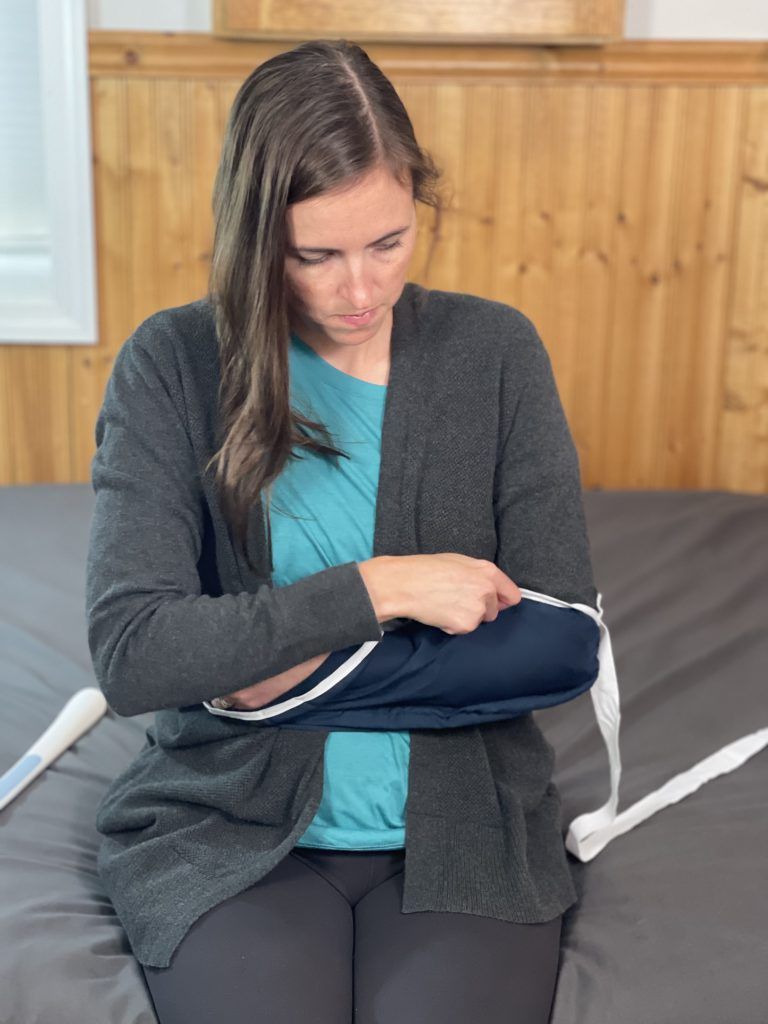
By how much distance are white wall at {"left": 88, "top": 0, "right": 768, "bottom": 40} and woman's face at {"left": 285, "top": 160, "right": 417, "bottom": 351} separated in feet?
4.68

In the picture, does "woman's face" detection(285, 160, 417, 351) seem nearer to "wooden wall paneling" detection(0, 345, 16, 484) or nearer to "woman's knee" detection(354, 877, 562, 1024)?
"woman's knee" detection(354, 877, 562, 1024)

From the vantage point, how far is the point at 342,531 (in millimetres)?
1356

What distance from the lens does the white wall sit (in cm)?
250

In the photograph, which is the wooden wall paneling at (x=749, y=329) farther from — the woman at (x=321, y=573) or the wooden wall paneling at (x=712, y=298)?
the woman at (x=321, y=573)

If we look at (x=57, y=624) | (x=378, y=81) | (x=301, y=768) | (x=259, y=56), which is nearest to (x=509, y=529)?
(x=301, y=768)

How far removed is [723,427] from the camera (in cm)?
280

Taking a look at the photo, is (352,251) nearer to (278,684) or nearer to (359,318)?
(359,318)

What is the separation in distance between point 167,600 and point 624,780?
0.69 m

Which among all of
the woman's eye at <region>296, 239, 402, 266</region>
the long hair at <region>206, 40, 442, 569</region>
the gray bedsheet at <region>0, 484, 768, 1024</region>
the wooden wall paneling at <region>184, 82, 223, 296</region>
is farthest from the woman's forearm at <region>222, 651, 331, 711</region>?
the wooden wall paneling at <region>184, 82, 223, 296</region>

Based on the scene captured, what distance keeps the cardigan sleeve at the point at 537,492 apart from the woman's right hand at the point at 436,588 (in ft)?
0.30

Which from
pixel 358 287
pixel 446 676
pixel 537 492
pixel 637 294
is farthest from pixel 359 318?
pixel 637 294

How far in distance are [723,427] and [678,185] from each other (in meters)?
0.52

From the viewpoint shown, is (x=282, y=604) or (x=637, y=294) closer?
(x=282, y=604)

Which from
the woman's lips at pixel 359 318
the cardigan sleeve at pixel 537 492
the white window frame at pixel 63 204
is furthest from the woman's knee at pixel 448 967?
the white window frame at pixel 63 204
